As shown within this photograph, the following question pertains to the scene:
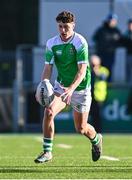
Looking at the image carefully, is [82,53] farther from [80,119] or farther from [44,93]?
[80,119]

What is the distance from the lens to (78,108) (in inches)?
472

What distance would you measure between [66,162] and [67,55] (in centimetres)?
177

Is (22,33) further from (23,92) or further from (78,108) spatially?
(78,108)

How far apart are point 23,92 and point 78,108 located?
1102 cm

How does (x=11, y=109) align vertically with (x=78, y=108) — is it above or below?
below

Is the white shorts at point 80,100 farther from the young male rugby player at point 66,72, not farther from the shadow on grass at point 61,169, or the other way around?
the shadow on grass at point 61,169

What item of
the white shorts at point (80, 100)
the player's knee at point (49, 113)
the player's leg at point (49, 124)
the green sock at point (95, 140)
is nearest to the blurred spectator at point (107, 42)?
the green sock at point (95, 140)

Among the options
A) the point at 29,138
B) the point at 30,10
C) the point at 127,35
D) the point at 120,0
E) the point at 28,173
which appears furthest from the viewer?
the point at 30,10

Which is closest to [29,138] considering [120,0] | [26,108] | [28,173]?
[26,108]

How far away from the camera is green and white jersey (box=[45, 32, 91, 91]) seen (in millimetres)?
11648

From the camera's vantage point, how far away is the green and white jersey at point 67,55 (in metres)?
11.6

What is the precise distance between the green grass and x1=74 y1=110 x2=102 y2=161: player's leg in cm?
19

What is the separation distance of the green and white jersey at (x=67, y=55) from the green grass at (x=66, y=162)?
49.8 inches

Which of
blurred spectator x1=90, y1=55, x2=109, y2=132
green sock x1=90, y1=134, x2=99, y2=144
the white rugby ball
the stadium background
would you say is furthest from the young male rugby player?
the stadium background
